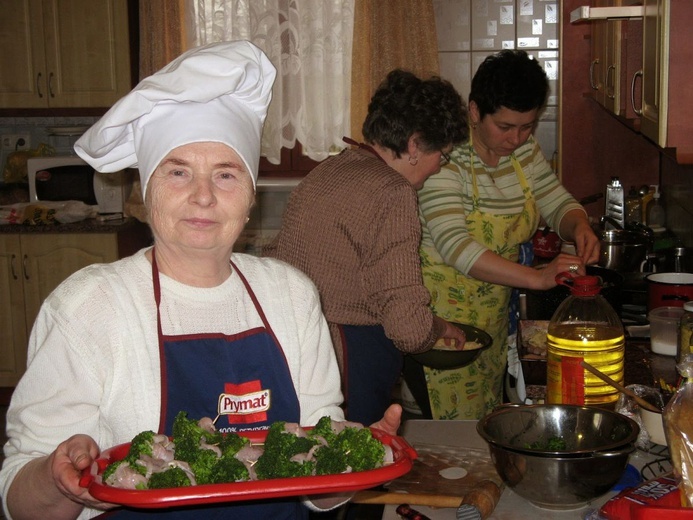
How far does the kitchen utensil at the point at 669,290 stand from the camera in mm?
2201

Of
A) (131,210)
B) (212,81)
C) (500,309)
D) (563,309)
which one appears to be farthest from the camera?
(131,210)

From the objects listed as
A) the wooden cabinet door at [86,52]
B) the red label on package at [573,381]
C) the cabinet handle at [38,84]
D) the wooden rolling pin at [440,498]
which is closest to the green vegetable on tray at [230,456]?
the wooden rolling pin at [440,498]

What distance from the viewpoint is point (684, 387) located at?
1.17 metres

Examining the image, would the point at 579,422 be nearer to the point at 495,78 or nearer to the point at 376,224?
the point at 376,224

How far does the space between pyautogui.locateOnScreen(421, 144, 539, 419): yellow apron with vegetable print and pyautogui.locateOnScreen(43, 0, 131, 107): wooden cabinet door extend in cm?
246

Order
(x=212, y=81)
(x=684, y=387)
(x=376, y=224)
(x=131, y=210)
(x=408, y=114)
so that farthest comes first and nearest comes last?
(x=131, y=210) < (x=408, y=114) < (x=376, y=224) < (x=212, y=81) < (x=684, y=387)

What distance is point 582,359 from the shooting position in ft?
5.44

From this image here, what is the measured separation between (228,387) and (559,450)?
56cm

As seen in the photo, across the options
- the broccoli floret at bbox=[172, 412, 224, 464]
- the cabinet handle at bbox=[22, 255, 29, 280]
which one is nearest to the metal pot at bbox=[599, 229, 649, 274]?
the broccoli floret at bbox=[172, 412, 224, 464]

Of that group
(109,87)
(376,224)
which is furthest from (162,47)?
(376,224)

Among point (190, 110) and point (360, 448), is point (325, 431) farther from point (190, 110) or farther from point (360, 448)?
point (190, 110)

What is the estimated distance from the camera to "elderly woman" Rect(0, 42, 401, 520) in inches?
47.3

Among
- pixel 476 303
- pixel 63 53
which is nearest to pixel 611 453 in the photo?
pixel 476 303

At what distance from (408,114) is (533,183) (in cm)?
78
